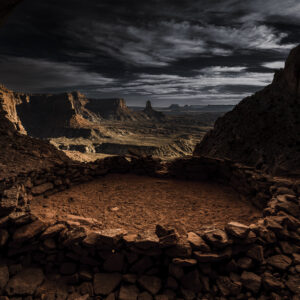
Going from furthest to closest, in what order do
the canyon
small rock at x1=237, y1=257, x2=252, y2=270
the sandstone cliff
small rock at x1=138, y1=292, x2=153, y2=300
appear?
1. the sandstone cliff
2. the canyon
3. small rock at x1=237, y1=257, x2=252, y2=270
4. small rock at x1=138, y1=292, x2=153, y2=300

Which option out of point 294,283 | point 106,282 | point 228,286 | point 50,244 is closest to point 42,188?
point 50,244

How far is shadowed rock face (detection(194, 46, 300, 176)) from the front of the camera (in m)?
13.0

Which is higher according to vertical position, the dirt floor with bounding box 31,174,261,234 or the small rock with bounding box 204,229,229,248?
the small rock with bounding box 204,229,229,248

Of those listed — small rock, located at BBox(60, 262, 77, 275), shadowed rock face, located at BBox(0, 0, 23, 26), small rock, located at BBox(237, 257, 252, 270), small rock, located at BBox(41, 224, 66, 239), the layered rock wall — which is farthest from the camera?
shadowed rock face, located at BBox(0, 0, 23, 26)

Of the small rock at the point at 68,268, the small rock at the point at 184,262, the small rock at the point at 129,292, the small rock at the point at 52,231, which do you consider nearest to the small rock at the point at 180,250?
the small rock at the point at 184,262

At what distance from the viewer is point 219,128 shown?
20.0 meters

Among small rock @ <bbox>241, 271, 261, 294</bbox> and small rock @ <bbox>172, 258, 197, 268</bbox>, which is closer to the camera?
small rock @ <bbox>241, 271, 261, 294</bbox>

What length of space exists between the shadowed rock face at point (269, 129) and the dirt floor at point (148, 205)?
5.83 metres

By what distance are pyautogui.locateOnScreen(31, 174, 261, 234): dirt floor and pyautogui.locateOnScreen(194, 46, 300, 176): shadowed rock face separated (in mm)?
5834

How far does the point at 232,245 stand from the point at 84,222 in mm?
4369

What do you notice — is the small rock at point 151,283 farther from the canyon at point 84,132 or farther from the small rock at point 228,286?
the canyon at point 84,132

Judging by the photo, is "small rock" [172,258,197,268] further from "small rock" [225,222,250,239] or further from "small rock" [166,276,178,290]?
"small rock" [225,222,250,239]

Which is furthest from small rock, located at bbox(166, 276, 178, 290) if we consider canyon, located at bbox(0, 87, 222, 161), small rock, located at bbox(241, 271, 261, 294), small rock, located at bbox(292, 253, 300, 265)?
canyon, located at bbox(0, 87, 222, 161)

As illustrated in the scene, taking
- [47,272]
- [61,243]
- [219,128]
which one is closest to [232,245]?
[61,243]
